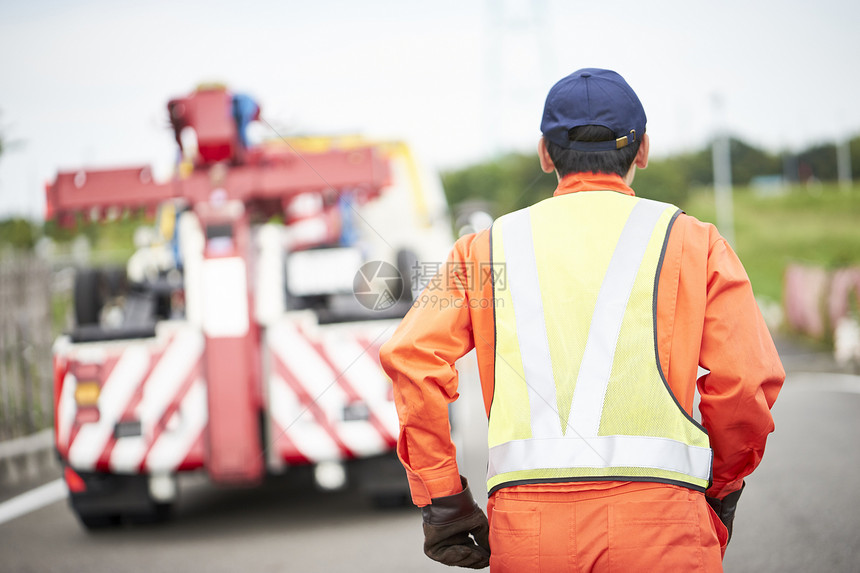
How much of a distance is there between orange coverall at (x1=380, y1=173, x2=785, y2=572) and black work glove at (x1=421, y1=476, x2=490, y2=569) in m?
0.04

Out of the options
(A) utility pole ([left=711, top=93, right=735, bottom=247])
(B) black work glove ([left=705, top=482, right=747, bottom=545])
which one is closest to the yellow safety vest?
(B) black work glove ([left=705, top=482, right=747, bottom=545])

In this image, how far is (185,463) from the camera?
603 cm

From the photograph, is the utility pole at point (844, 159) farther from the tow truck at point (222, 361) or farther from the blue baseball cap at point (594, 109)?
the blue baseball cap at point (594, 109)

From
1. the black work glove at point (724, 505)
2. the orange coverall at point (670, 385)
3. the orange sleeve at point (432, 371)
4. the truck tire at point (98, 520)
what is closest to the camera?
the orange coverall at point (670, 385)

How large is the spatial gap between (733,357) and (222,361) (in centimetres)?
428

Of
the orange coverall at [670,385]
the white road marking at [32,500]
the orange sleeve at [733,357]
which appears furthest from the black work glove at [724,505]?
the white road marking at [32,500]

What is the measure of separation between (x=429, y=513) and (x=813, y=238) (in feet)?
195

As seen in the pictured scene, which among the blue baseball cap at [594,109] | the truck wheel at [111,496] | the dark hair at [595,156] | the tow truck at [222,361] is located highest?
the blue baseball cap at [594,109]

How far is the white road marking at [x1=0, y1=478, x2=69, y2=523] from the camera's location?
7.03 meters

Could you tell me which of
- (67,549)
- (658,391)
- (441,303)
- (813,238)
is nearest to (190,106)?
(67,549)

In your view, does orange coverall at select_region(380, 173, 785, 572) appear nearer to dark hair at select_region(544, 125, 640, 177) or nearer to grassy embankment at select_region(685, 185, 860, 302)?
dark hair at select_region(544, 125, 640, 177)

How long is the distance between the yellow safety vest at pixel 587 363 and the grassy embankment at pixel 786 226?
44734 mm

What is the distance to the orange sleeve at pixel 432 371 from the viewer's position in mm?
2320

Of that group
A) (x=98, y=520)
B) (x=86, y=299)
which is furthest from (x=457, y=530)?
(x=86, y=299)
